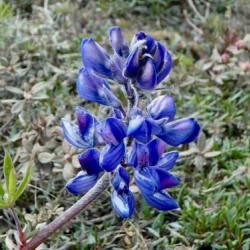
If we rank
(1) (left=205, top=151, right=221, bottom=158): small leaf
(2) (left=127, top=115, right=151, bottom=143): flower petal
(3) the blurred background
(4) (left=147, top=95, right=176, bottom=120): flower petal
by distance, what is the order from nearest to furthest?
1. (2) (left=127, top=115, right=151, bottom=143): flower petal
2. (4) (left=147, top=95, right=176, bottom=120): flower petal
3. (3) the blurred background
4. (1) (left=205, top=151, right=221, bottom=158): small leaf

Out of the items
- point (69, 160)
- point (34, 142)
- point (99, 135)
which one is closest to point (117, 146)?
point (99, 135)

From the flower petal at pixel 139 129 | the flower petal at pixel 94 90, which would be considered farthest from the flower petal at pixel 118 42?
the flower petal at pixel 139 129

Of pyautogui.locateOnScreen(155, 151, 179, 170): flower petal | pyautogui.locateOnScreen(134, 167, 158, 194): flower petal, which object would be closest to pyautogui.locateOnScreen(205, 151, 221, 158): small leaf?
pyautogui.locateOnScreen(155, 151, 179, 170): flower petal

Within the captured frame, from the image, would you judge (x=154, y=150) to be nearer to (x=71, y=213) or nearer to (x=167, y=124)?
(x=167, y=124)

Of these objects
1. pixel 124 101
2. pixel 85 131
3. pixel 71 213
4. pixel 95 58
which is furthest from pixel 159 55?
pixel 124 101

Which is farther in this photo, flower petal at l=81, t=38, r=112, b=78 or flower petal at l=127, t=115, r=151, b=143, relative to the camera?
flower petal at l=81, t=38, r=112, b=78

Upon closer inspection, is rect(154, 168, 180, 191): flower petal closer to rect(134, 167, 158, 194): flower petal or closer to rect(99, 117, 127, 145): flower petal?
rect(134, 167, 158, 194): flower petal

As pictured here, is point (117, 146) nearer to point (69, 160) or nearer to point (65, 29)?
point (69, 160)

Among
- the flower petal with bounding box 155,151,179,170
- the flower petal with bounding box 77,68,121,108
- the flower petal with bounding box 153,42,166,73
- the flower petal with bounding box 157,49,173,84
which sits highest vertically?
the flower petal with bounding box 153,42,166,73
